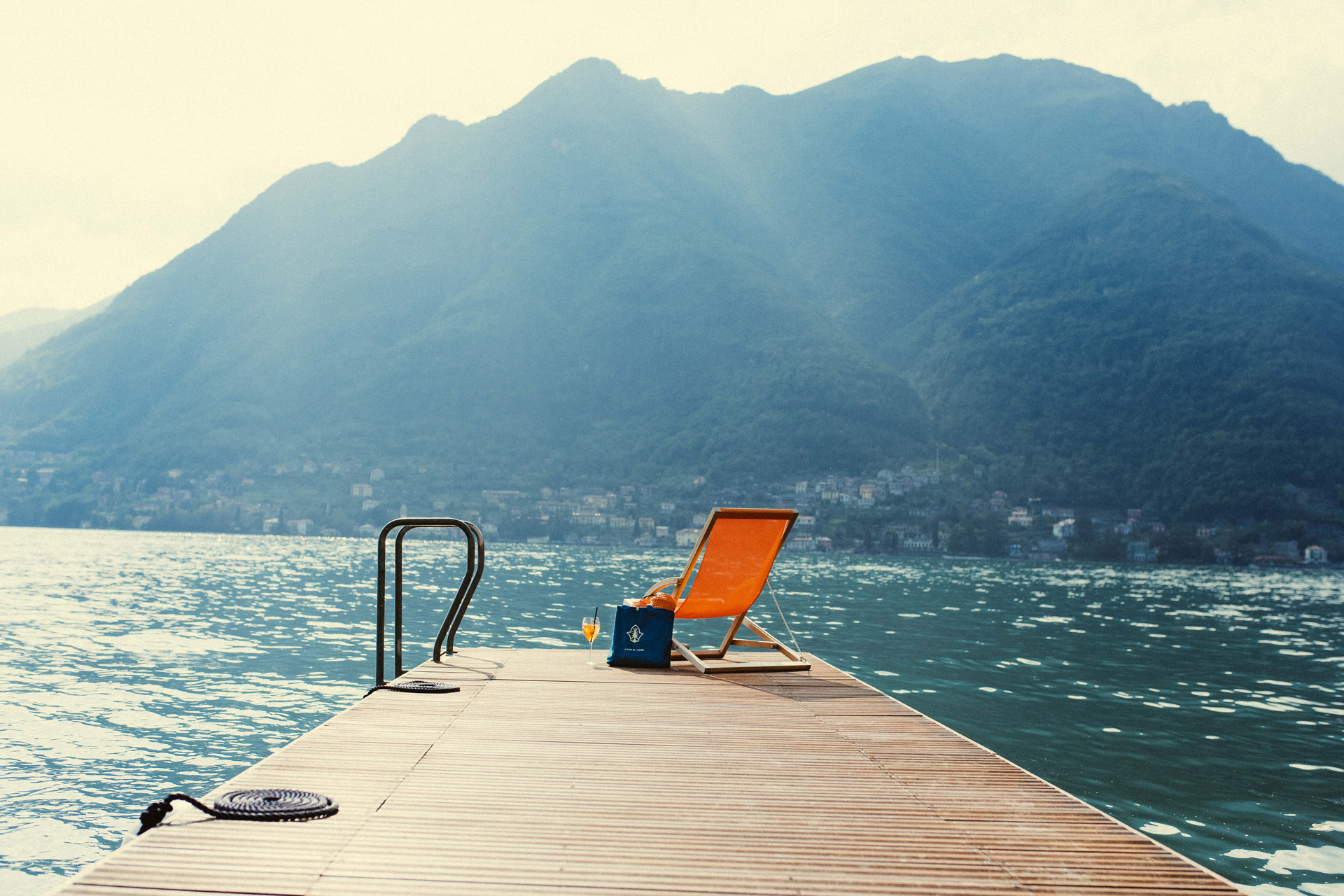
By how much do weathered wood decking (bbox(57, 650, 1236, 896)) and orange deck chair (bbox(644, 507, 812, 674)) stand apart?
4.75 ft

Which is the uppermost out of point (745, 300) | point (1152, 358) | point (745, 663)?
point (745, 300)

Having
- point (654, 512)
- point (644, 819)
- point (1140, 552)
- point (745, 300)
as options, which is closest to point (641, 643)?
point (644, 819)

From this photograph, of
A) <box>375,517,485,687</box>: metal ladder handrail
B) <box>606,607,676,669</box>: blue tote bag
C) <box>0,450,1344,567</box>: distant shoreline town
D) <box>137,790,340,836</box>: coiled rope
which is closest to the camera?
<box>137,790,340,836</box>: coiled rope

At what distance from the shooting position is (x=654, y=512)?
78.8 m

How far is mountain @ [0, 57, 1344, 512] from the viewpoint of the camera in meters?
85.5

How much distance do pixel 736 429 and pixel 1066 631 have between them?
68254mm

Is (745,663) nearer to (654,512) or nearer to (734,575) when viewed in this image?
(734,575)

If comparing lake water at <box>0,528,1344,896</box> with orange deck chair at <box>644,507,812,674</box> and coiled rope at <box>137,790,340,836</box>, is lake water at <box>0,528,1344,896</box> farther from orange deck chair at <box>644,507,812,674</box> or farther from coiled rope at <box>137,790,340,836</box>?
coiled rope at <box>137,790,340,836</box>

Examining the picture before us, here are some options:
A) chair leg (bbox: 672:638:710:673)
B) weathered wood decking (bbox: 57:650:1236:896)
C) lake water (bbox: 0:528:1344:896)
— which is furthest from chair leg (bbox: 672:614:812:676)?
lake water (bbox: 0:528:1344:896)

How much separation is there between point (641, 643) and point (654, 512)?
73.0 meters

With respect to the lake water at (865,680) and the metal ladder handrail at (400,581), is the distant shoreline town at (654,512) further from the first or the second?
the metal ladder handrail at (400,581)

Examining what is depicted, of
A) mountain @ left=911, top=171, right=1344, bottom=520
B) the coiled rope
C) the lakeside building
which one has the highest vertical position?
mountain @ left=911, top=171, right=1344, bottom=520

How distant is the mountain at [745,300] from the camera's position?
85.5 m

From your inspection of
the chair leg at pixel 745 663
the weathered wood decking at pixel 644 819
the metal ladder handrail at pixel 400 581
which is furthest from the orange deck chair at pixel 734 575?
the weathered wood decking at pixel 644 819
